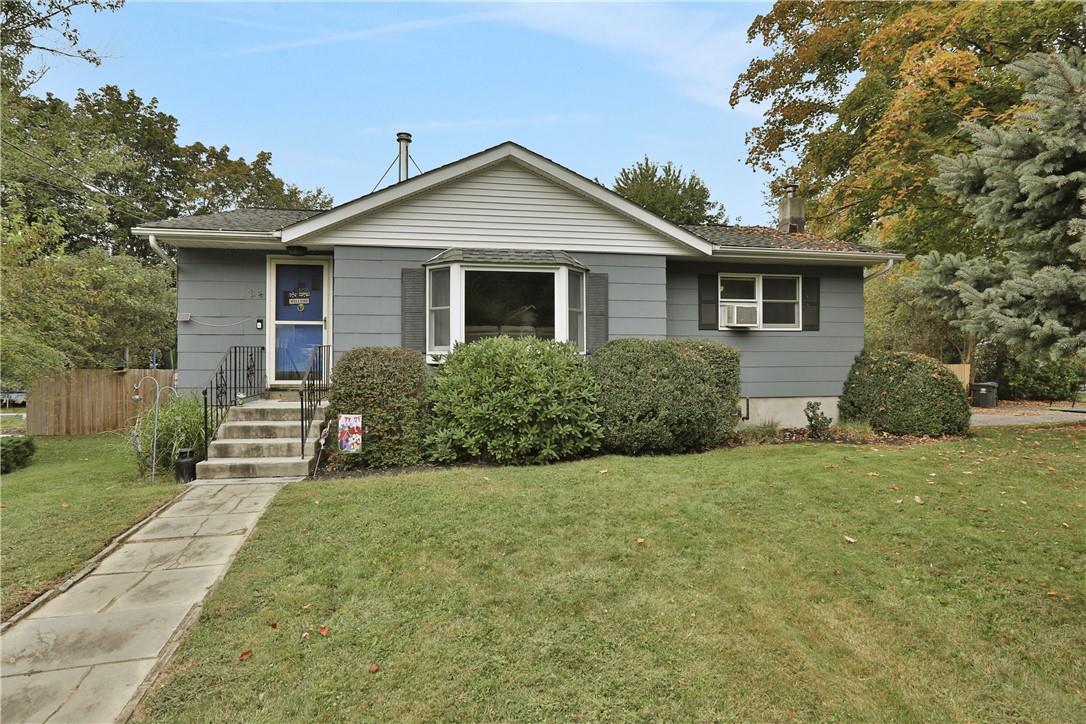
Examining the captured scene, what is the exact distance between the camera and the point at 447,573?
10.6 ft

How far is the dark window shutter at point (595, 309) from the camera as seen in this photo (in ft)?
27.6

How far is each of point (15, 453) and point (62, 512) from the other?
14.5 ft

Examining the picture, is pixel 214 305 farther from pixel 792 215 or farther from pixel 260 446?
pixel 792 215

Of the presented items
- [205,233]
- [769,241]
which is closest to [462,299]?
[205,233]

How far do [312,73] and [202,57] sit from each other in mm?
2173

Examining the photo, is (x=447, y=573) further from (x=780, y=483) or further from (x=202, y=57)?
(x=202, y=57)

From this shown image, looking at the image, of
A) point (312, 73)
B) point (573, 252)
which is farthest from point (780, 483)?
point (312, 73)

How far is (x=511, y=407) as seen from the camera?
20.2ft

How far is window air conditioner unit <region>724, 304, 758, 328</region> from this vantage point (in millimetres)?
9461

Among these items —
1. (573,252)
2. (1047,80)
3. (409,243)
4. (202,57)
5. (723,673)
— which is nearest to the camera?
(723,673)

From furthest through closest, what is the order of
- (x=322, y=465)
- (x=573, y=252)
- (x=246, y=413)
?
(x=573, y=252), (x=246, y=413), (x=322, y=465)

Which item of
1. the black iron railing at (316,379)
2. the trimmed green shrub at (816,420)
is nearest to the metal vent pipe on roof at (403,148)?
the black iron railing at (316,379)

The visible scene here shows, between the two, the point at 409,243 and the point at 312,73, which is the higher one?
the point at 312,73

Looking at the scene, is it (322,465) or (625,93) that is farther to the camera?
(625,93)
